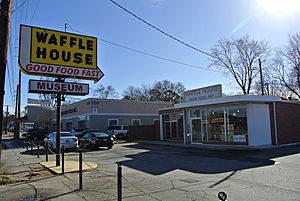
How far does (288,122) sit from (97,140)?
571 inches

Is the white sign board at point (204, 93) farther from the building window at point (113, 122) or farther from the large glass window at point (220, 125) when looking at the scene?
the building window at point (113, 122)

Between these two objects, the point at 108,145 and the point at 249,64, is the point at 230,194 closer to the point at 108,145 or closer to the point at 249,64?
the point at 108,145

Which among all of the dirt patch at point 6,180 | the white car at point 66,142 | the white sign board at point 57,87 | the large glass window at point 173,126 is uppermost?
the white sign board at point 57,87

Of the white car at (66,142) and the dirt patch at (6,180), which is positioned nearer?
the dirt patch at (6,180)

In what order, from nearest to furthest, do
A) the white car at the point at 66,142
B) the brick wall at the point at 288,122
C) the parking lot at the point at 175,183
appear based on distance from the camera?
the parking lot at the point at 175,183 → the brick wall at the point at 288,122 → the white car at the point at 66,142

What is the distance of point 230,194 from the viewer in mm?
7754

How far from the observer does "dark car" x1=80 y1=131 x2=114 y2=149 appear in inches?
902

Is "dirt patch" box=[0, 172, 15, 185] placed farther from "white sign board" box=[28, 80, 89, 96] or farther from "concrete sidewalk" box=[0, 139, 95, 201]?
"white sign board" box=[28, 80, 89, 96]

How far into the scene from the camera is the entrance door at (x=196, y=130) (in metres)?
24.0

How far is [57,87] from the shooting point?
43.7 feet

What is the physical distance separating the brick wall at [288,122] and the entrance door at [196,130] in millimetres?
5522

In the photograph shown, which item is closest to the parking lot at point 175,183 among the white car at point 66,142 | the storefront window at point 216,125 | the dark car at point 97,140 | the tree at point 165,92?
the storefront window at point 216,125

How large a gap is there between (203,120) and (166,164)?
10640 millimetres

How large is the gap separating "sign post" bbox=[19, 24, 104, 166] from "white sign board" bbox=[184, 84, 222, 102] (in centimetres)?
1083
